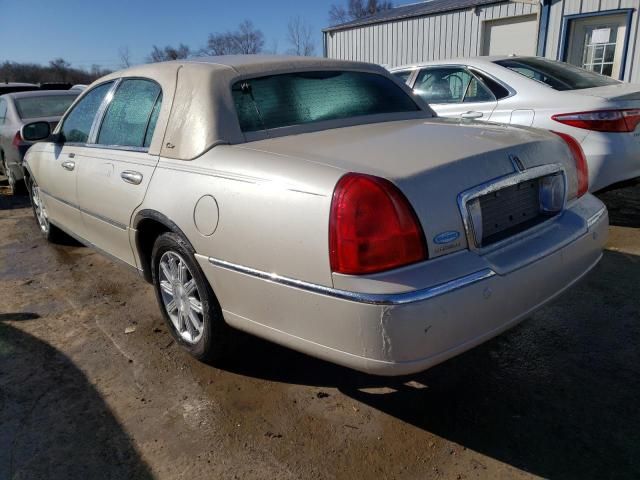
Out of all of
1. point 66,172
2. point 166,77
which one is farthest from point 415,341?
point 66,172

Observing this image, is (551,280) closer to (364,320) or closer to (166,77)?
(364,320)

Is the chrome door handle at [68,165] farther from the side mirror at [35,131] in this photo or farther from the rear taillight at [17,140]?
the rear taillight at [17,140]

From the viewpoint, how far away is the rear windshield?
2.73m

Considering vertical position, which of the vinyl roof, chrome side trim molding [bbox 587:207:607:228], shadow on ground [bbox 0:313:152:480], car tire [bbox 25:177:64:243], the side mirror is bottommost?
shadow on ground [bbox 0:313:152:480]

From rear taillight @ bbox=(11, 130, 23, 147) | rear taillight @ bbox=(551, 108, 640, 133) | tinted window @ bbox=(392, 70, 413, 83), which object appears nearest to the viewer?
rear taillight @ bbox=(551, 108, 640, 133)

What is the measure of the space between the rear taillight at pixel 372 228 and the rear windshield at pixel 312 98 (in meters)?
0.94

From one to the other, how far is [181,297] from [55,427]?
2.82 ft

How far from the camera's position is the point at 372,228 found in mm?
1915

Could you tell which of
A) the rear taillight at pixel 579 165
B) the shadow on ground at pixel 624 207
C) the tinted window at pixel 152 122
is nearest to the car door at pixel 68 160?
the tinted window at pixel 152 122

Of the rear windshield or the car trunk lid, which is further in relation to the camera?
the rear windshield

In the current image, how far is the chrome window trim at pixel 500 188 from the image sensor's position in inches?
80.9

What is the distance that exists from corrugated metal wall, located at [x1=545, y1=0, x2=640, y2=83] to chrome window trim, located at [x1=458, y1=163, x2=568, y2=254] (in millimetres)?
8154

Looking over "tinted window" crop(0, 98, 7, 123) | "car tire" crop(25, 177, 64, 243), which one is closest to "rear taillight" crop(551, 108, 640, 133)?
"car tire" crop(25, 177, 64, 243)

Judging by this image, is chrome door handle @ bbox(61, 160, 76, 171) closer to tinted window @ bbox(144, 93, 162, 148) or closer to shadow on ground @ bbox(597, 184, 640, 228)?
tinted window @ bbox(144, 93, 162, 148)
